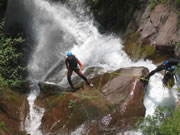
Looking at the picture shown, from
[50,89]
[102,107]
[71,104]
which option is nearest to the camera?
[102,107]

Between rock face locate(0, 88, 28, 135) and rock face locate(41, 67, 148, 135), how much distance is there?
1015 mm

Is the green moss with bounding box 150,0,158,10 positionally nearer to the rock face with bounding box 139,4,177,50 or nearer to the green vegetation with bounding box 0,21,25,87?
the rock face with bounding box 139,4,177,50

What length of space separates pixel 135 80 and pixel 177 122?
8.55 feet

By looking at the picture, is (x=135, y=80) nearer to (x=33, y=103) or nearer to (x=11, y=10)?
(x=33, y=103)

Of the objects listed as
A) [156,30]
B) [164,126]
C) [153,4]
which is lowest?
[164,126]

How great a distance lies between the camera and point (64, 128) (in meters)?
6.00

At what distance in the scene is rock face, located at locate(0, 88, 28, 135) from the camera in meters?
6.38

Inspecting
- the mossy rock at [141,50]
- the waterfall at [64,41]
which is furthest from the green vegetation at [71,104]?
the mossy rock at [141,50]

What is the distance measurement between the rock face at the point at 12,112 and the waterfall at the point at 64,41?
1048 millimetres

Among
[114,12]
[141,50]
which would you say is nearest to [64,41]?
[114,12]

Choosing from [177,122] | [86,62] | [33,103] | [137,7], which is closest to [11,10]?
[86,62]

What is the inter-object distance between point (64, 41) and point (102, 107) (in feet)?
23.5

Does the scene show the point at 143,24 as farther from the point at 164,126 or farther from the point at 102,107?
the point at 164,126

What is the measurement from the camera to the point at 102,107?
19.5 feet
